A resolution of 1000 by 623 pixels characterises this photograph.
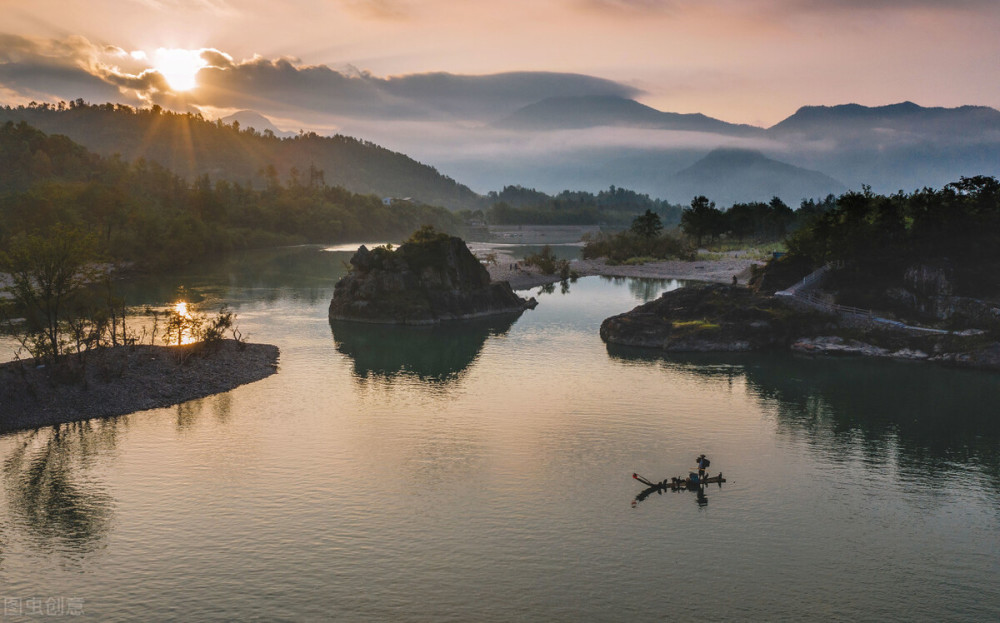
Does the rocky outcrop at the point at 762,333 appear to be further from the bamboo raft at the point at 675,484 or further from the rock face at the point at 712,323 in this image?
the bamboo raft at the point at 675,484

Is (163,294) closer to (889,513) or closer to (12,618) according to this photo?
(12,618)

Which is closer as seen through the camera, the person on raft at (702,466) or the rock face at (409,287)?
the person on raft at (702,466)

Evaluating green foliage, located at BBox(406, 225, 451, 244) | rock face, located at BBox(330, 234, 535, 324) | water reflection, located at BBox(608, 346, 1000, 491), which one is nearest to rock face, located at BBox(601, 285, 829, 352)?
water reflection, located at BBox(608, 346, 1000, 491)

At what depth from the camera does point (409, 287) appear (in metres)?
127

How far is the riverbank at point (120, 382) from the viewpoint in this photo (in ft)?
214

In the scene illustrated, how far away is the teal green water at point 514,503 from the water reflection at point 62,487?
0.22 metres

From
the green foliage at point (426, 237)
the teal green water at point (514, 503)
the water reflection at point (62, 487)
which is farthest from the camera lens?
the green foliage at point (426, 237)

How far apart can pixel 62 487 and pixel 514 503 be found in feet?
109

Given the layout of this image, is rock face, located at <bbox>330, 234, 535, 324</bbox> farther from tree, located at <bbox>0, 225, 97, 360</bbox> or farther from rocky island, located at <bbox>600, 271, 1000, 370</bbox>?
tree, located at <bbox>0, 225, 97, 360</bbox>

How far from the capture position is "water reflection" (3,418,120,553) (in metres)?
45.8

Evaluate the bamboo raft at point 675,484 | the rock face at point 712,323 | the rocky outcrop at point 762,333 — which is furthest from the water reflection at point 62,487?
the rocky outcrop at point 762,333

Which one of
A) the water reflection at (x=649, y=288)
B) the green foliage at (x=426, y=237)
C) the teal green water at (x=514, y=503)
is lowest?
the teal green water at (x=514, y=503)

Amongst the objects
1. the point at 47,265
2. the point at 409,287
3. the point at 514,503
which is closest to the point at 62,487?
the point at 47,265

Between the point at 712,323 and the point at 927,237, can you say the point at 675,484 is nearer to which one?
the point at 712,323
